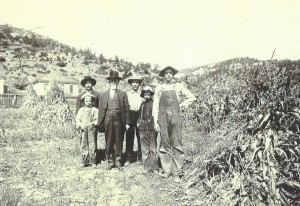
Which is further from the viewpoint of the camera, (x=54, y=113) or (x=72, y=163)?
(x=54, y=113)

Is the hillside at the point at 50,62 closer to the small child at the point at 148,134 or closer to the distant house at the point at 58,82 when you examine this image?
the distant house at the point at 58,82

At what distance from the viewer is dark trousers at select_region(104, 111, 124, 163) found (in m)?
7.18

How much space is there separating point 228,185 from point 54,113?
10.7m

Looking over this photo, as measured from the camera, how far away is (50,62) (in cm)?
4400

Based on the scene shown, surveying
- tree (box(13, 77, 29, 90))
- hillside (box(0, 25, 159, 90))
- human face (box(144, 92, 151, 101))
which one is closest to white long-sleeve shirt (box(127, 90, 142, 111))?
human face (box(144, 92, 151, 101))

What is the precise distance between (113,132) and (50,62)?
38.8 m

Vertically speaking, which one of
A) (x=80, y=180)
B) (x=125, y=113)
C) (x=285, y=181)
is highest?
(x=125, y=113)

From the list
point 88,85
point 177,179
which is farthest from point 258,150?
point 88,85

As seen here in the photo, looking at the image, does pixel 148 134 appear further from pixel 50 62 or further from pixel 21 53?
pixel 21 53

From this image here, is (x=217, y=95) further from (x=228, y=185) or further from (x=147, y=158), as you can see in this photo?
(x=228, y=185)

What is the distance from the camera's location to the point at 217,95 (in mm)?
14016

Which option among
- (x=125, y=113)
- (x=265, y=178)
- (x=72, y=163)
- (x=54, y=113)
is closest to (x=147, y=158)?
(x=125, y=113)

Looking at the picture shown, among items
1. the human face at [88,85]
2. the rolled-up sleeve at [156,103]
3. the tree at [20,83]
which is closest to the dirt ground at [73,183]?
the rolled-up sleeve at [156,103]

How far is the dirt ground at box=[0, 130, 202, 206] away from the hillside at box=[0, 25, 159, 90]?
100 feet
